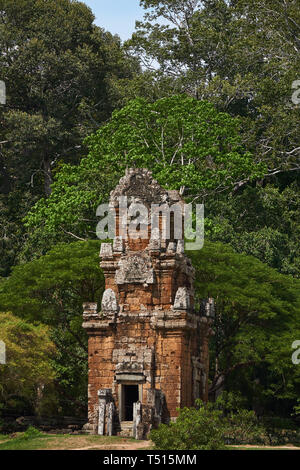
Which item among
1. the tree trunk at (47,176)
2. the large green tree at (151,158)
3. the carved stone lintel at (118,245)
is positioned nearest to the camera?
the carved stone lintel at (118,245)

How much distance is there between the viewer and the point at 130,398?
3341 cm

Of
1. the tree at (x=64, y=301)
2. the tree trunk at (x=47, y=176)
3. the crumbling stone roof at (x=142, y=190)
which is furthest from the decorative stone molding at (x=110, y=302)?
the tree trunk at (x=47, y=176)

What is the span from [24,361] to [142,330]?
4672 mm

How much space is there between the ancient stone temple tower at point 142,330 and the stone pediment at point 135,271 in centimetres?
3

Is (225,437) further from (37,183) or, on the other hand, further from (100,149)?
(37,183)

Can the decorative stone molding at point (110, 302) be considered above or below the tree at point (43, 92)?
below

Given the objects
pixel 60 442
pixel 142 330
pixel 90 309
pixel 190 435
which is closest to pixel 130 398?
pixel 142 330

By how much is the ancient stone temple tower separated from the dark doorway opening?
→ 33 mm

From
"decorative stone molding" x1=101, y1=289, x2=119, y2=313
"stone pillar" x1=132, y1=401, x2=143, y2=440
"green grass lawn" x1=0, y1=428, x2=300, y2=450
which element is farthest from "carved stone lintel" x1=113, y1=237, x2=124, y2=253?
"green grass lawn" x1=0, y1=428, x2=300, y2=450

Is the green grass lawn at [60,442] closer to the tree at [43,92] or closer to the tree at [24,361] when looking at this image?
the tree at [24,361]

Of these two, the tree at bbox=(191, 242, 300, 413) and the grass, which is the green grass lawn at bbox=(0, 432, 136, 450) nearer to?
the grass

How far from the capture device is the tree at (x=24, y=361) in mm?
34438

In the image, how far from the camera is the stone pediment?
33297 mm
